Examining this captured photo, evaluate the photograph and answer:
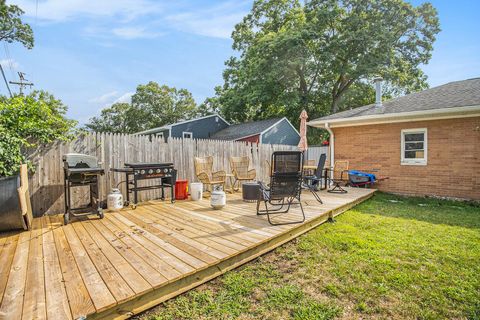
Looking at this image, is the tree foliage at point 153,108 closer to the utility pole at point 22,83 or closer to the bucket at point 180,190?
the utility pole at point 22,83

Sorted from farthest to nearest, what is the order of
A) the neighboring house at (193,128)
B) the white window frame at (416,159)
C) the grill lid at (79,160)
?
the neighboring house at (193,128), the white window frame at (416,159), the grill lid at (79,160)

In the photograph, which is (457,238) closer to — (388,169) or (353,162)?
(388,169)

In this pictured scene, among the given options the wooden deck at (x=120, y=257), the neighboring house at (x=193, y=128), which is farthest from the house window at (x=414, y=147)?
the neighboring house at (x=193, y=128)

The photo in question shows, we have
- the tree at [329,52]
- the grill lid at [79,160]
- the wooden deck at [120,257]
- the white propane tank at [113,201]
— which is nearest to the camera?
the wooden deck at [120,257]

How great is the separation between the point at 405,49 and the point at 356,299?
2188cm

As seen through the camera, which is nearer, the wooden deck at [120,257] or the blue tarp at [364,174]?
the wooden deck at [120,257]

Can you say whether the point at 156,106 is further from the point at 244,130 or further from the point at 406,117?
the point at 406,117

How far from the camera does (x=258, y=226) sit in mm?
3463

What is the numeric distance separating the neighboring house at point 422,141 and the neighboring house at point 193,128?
464 inches

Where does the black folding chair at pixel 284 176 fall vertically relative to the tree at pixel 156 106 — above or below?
below

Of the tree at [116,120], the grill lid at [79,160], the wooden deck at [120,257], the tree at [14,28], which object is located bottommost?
the wooden deck at [120,257]

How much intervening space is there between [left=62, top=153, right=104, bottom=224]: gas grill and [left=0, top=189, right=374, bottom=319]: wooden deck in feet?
0.73

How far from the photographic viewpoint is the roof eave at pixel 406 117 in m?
6.48

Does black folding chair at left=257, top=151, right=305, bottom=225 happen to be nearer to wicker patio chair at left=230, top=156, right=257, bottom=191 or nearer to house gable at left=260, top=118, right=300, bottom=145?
wicker patio chair at left=230, top=156, right=257, bottom=191
